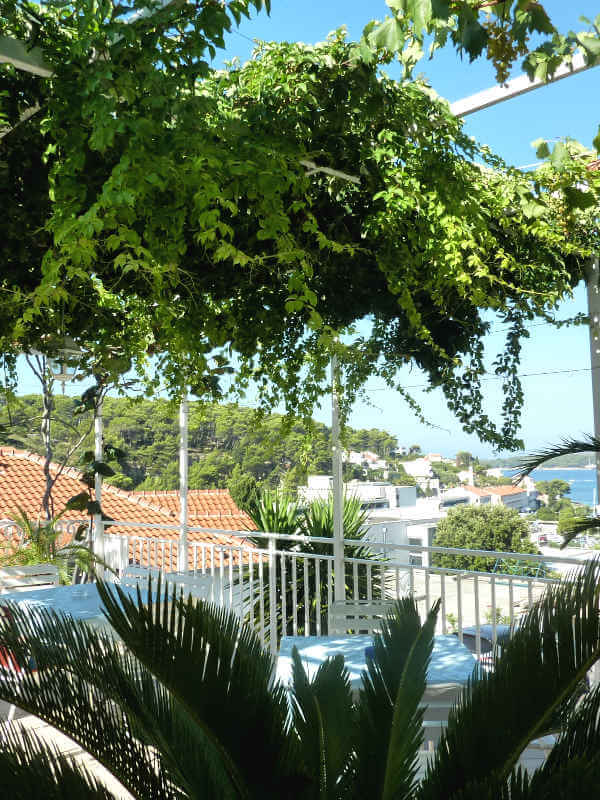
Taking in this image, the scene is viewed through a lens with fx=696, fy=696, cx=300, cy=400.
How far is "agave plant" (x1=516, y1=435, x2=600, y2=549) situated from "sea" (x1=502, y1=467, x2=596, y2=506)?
64mm

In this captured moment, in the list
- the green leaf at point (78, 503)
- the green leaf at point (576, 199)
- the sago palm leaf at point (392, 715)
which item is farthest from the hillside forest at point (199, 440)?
the sago palm leaf at point (392, 715)

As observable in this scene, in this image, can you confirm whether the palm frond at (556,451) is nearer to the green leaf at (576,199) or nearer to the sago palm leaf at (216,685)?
the green leaf at (576,199)

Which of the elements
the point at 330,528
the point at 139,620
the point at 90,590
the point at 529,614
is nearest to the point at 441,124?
the point at 529,614

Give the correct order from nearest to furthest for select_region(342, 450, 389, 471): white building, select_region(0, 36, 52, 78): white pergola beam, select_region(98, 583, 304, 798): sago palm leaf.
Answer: select_region(98, 583, 304, 798): sago palm leaf < select_region(0, 36, 52, 78): white pergola beam < select_region(342, 450, 389, 471): white building

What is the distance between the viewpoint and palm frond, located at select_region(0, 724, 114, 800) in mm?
1177

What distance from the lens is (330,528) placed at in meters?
6.19

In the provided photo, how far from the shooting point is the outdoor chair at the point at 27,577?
485cm

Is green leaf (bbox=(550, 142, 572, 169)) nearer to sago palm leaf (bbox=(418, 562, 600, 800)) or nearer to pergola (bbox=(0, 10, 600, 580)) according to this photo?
pergola (bbox=(0, 10, 600, 580))

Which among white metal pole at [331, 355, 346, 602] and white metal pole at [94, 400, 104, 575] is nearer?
white metal pole at [331, 355, 346, 602]

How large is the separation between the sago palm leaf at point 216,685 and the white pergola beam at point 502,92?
89.7 inches

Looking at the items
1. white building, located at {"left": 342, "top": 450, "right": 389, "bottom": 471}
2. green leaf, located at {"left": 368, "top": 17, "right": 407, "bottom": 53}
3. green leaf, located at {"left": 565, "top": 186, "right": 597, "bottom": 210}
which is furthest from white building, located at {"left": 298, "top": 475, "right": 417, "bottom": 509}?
green leaf, located at {"left": 368, "top": 17, "right": 407, "bottom": 53}

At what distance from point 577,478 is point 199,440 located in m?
6.28

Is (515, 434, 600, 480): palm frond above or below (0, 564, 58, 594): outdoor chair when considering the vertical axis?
above

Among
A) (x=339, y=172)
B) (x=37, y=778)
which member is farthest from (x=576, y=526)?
(x=37, y=778)
